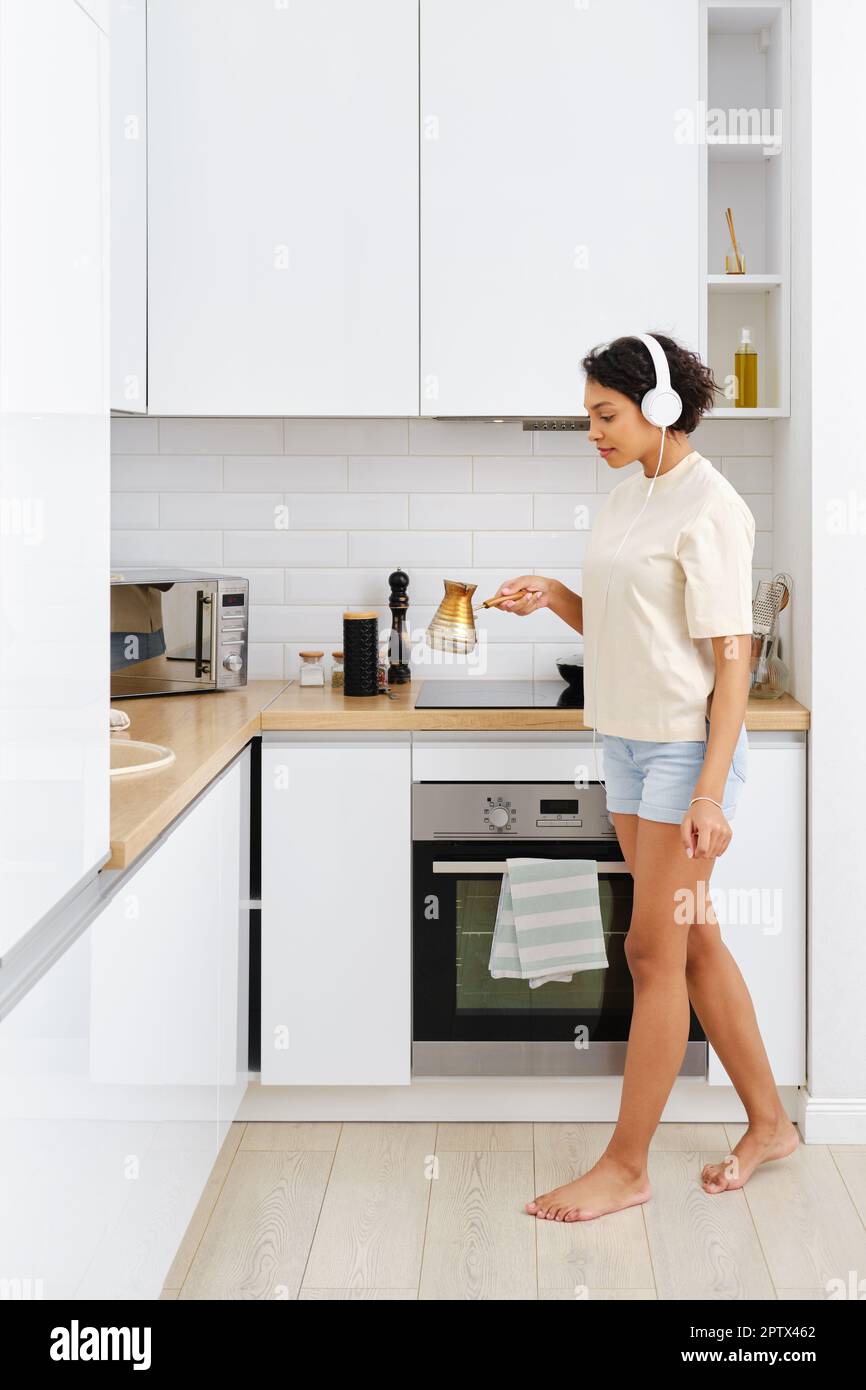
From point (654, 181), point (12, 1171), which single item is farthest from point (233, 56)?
point (12, 1171)

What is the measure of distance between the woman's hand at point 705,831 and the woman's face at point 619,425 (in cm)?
63

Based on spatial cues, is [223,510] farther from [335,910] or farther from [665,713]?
[665,713]

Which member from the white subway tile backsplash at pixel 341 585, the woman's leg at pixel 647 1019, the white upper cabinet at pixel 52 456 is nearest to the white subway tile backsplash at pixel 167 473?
the white subway tile backsplash at pixel 341 585

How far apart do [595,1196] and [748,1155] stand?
0.34 meters

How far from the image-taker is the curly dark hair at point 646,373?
224 cm

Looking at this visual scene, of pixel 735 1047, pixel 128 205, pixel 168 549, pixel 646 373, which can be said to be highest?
pixel 128 205

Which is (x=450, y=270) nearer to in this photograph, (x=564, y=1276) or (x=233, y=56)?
(x=233, y=56)

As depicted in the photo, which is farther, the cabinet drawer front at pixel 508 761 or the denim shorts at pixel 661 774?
the cabinet drawer front at pixel 508 761

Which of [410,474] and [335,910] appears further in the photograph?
[410,474]

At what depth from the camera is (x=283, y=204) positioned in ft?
8.98

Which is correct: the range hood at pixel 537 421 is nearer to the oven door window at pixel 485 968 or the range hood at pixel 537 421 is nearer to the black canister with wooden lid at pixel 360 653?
the black canister with wooden lid at pixel 360 653

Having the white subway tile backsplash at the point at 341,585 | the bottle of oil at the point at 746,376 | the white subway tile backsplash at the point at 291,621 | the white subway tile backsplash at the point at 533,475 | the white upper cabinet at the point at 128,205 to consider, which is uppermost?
the white upper cabinet at the point at 128,205

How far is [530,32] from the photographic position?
2713mm

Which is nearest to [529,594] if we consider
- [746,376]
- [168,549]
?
[746,376]
